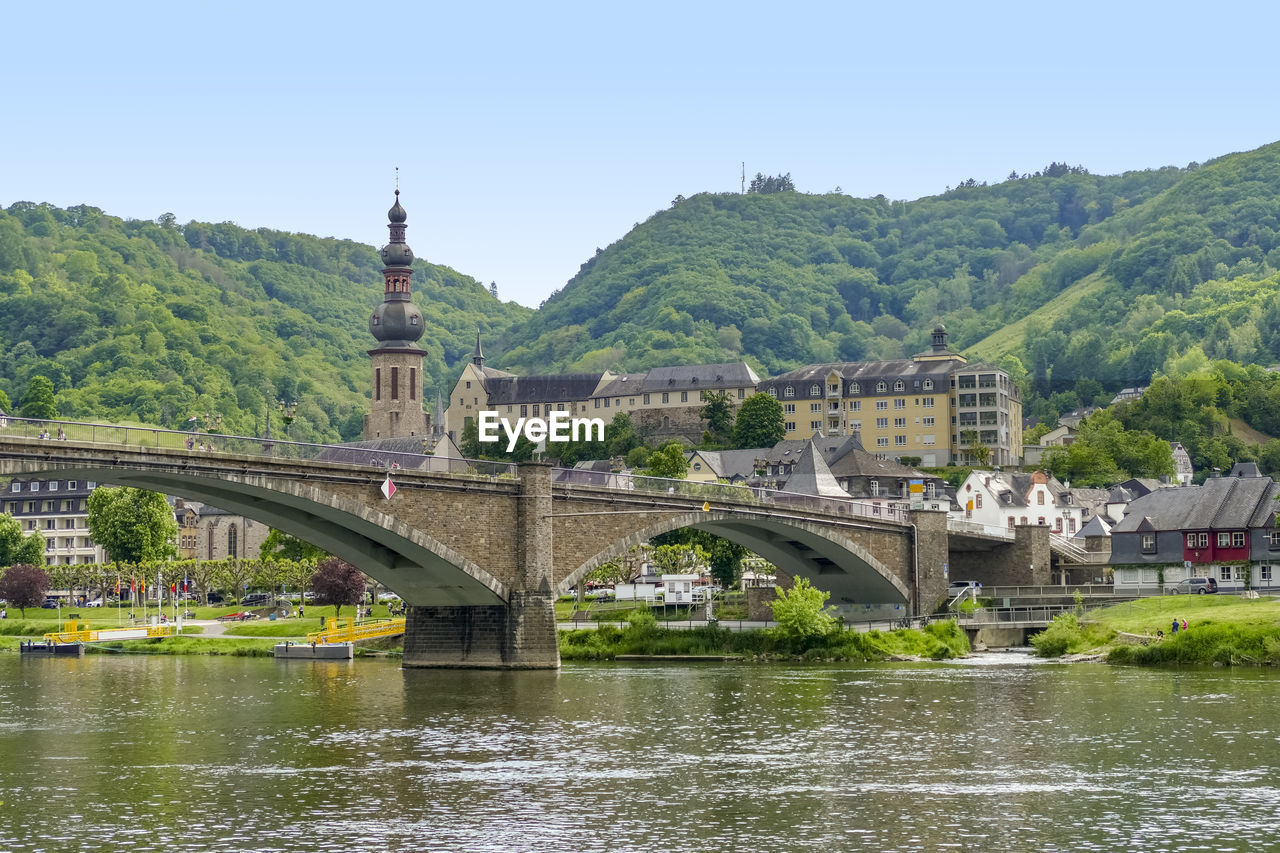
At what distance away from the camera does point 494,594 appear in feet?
270

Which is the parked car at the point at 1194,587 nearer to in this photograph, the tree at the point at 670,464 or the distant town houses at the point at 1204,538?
the distant town houses at the point at 1204,538

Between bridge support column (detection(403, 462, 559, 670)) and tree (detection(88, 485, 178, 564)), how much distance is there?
7803 centimetres

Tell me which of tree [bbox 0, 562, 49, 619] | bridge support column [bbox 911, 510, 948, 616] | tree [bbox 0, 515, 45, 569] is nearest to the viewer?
bridge support column [bbox 911, 510, 948, 616]

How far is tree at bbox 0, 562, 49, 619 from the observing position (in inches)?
5886

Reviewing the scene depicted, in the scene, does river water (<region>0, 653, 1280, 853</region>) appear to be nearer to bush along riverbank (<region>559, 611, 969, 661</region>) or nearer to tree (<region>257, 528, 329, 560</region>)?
bush along riverbank (<region>559, 611, 969, 661</region>)

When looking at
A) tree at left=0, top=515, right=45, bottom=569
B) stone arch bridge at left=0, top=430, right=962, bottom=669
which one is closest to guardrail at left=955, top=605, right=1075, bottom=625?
stone arch bridge at left=0, top=430, right=962, bottom=669

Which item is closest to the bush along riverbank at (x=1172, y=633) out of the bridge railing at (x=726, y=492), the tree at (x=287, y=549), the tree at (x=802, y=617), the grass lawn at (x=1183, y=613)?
the grass lawn at (x=1183, y=613)

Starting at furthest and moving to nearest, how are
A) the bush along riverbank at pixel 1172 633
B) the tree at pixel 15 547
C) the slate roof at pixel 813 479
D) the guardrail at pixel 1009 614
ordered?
1. the tree at pixel 15 547
2. the slate roof at pixel 813 479
3. the guardrail at pixel 1009 614
4. the bush along riverbank at pixel 1172 633

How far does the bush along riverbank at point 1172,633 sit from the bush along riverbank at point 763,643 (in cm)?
556

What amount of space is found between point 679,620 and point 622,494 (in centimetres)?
2011

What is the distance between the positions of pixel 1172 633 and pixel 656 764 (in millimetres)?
42107

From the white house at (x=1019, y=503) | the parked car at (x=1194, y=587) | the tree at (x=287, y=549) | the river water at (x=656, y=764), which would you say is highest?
the white house at (x=1019, y=503)

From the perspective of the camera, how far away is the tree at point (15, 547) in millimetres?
166250

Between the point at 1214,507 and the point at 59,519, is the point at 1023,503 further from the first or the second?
the point at 59,519
